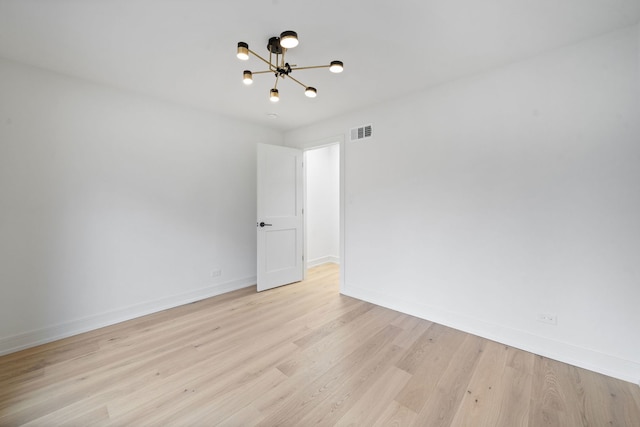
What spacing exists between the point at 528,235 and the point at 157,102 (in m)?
4.16

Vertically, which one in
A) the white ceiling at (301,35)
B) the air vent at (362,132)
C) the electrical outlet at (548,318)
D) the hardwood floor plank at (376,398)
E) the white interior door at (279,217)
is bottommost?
the hardwood floor plank at (376,398)

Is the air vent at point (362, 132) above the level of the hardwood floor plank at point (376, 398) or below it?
above

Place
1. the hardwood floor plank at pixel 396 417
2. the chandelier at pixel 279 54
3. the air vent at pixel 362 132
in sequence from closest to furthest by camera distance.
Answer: the hardwood floor plank at pixel 396 417 < the chandelier at pixel 279 54 < the air vent at pixel 362 132

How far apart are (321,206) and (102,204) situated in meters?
3.50

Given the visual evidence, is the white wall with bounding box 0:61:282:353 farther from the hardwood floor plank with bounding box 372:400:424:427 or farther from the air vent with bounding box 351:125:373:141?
the hardwood floor plank with bounding box 372:400:424:427

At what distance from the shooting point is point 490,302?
2447mm

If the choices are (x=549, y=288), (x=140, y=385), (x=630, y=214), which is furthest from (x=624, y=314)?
(x=140, y=385)

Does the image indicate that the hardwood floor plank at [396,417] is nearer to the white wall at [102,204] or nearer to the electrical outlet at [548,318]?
the electrical outlet at [548,318]

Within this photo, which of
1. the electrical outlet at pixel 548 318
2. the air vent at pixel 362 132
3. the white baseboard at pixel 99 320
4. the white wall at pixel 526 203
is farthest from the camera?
the air vent at pixel 362 132

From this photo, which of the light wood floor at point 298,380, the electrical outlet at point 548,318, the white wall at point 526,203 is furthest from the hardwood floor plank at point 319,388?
the electrical outlet at point 548,318

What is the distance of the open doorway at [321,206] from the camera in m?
5.09

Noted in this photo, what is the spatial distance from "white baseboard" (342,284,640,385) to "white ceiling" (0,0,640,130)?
2424mm

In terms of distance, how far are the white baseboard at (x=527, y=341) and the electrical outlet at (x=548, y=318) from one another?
15 centimetres

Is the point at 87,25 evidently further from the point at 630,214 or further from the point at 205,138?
the point at 630,214
